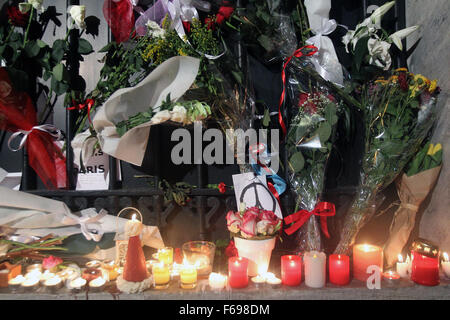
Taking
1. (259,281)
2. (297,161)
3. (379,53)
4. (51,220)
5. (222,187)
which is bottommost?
(259,281)

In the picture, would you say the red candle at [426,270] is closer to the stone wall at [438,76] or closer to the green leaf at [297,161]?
the stone wall at [438,76]

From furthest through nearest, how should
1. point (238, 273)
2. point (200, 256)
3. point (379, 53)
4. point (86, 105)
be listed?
point (86, 105) → point (379, 53) → point (200, 256) → point (238, 273)

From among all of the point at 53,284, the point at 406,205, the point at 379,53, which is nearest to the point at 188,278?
the point at 53,284

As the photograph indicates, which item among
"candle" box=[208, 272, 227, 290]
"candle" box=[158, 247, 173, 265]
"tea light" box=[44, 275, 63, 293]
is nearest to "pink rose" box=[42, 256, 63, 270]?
"tea light" box=[44, 275, 63, 293]

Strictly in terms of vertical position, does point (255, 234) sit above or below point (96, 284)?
above

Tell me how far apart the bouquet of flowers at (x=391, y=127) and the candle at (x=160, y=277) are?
743mm

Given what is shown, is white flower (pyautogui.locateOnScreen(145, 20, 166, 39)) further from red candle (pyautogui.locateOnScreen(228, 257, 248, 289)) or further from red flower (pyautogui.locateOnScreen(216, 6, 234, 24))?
red candle (pyautogui.locateOnScreen(228, 257, 248, 289))

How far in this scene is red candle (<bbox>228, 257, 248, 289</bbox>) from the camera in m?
1.11

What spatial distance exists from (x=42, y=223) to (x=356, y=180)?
1.34m

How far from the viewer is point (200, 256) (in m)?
1.21

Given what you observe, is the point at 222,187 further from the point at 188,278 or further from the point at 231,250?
the point at 188,278

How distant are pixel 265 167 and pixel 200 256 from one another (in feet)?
1.45
